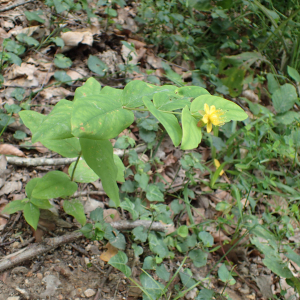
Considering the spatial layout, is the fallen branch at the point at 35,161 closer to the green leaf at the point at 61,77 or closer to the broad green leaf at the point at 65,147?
the broad green leaf at the point at 65,147

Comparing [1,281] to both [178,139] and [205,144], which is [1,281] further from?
[205,144]

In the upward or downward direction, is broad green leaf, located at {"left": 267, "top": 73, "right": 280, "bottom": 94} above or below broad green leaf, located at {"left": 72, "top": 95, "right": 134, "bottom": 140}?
below

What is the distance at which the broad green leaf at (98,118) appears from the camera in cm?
71

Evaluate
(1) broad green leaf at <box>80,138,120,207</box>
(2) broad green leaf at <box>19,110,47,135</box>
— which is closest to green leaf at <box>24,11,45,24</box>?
(2) broad green leaf at <box>19,110,47,135</box>

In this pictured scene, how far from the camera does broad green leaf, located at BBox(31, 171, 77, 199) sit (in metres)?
1.11

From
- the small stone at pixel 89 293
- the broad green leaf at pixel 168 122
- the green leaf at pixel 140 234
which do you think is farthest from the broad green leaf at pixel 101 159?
the small stone at pixel 89 293

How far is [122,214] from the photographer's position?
1.67 meters

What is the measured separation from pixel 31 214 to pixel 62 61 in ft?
5.04

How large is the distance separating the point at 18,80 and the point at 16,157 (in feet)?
2.68

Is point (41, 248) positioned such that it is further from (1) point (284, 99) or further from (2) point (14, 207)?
(1) point (284, 99)

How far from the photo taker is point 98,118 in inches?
29.5

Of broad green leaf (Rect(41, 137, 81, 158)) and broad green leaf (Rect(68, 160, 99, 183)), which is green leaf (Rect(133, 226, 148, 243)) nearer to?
broad green leaf (Rect(68, 160, 99, 183))

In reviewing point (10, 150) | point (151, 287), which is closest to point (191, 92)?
point (151, 287)

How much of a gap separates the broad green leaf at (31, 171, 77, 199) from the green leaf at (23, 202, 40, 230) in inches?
6.5
